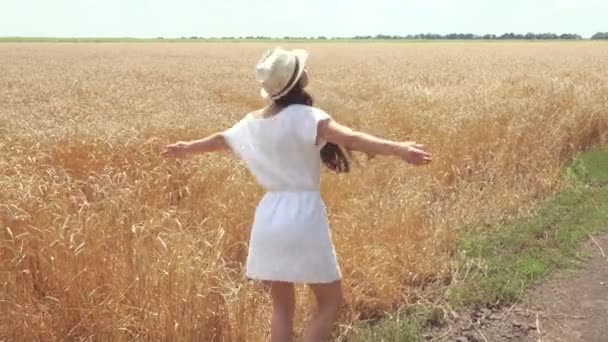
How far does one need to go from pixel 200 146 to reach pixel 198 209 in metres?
2.29

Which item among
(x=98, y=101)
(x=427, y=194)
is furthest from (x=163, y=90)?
(x=427, y=194)

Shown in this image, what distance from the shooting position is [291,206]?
11.2 feet

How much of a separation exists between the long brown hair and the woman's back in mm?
62

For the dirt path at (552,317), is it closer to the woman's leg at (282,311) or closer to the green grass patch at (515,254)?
the green grass patch at (515,254)

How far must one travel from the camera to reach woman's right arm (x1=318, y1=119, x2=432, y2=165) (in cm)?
311

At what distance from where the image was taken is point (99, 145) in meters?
7.03

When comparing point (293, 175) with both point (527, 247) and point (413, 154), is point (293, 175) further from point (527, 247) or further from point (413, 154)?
point (527, 247)

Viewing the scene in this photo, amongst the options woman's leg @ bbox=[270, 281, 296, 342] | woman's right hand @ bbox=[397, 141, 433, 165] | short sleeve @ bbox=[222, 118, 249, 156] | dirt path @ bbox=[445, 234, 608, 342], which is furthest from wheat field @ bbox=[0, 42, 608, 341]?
woman's right hand @ bbox=[397, 141, 433, 165]

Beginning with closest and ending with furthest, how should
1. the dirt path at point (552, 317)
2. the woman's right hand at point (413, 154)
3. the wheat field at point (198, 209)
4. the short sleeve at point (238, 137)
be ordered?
1. the woman's right hand at point (413, 154)
2. the short sleeve at point (238, 137)
3. the wheat field at point (198, 209)
4. the dirt path at point (552, 317)

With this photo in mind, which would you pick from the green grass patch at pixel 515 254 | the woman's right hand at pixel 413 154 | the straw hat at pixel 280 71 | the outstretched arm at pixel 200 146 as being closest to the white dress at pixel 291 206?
the straw hat at pixel 280 71

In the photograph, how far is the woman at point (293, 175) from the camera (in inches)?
132

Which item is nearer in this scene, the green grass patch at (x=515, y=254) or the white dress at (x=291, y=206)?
the white dress at (x=291, y=206)

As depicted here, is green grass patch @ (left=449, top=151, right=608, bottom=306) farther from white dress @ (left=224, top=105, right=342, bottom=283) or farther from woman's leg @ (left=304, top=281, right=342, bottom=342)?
white dress @ (left=224, top=105, right=342, bottom=283)

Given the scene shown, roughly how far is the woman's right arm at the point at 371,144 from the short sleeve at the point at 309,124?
24 millimetres
